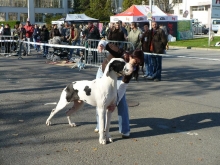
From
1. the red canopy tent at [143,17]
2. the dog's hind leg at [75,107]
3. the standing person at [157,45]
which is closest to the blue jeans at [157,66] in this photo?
the standing person at [157,45]

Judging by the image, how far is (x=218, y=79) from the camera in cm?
1287

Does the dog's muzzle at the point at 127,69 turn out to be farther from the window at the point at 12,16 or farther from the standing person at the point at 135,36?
the window at the point at 12,16

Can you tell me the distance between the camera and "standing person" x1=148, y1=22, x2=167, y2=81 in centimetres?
1249

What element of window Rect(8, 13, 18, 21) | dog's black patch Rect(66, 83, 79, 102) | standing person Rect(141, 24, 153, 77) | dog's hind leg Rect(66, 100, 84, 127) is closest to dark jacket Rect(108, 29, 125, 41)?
standing person Rect(141, 24, 153, 77)

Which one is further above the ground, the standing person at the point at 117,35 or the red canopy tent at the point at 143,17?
the red canopy tent at the point at 143,17

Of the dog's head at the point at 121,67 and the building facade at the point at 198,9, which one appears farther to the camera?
the building facade at the point at 198,9

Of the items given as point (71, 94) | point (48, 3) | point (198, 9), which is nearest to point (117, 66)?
point (71, 94)

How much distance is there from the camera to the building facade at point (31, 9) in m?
73.3

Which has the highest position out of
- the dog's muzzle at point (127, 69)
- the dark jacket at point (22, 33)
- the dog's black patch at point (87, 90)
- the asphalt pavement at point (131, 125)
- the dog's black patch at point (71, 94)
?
the dark jacket at point (22, 33)

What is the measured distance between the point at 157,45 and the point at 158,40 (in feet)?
0.57

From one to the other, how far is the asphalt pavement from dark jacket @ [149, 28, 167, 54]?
1283mm

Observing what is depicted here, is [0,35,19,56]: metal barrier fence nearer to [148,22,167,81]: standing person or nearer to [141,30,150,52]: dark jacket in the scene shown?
[141,30,150,52]: dark jacket

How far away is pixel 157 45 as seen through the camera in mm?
12586

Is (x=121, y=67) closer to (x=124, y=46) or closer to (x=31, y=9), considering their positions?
(x=124, y=46)
